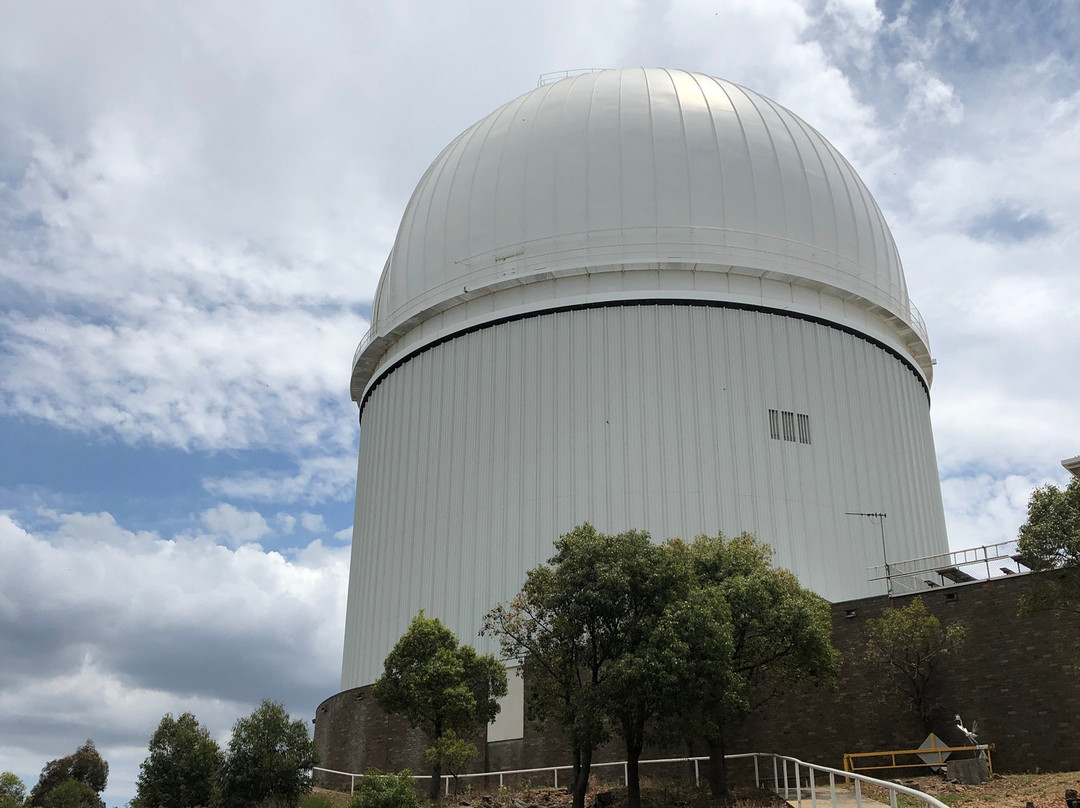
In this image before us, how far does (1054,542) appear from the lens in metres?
20.0

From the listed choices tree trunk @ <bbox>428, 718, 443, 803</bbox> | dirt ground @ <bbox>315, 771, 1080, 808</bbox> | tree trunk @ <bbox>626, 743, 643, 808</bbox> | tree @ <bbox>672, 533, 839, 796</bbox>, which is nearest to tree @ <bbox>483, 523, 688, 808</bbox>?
tree trunk @ <bbox>626, 743, 643, 808</bbox>

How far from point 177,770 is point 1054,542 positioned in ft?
69.3

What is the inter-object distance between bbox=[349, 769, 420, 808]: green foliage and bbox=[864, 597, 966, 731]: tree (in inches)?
442

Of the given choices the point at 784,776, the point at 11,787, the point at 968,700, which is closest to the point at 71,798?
the point at 11,787

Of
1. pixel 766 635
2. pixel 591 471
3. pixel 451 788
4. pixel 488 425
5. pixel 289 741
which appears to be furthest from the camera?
pixel 488 425

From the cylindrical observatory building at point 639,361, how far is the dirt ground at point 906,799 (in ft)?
26.8

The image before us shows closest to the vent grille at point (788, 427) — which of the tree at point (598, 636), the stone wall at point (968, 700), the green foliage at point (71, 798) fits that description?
the stone wall at point (968, 700)

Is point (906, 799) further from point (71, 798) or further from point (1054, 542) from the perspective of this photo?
point (71, 798)

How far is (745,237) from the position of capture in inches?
1340

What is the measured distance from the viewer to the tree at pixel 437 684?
23781 mm

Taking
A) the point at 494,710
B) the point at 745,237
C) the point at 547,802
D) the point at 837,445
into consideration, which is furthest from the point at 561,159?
the point at 547,802

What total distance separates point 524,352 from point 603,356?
260 cm

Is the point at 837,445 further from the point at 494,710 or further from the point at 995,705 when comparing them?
the point at 494,710

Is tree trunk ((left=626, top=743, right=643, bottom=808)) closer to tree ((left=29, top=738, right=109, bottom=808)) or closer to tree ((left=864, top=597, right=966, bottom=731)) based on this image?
tree ((left=864, top=597, right=966, bottom=731))
